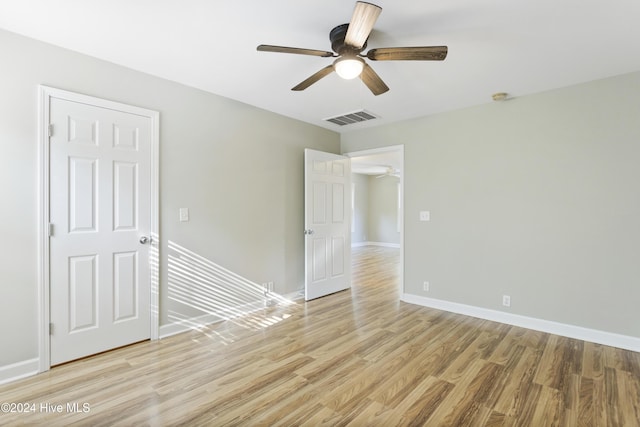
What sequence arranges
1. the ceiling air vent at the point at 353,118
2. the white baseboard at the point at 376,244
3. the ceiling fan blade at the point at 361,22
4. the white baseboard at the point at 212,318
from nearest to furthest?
the ceiling fan blade at the point at 361,22 → the white baseboard at the point at 212,318 → the ceiling air vent at the point at 353,118 → the white baseboard at the point at 376,244

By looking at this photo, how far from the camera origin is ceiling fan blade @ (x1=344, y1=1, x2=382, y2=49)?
63.8 inches

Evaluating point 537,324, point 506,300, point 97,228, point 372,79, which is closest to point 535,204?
point 506,300

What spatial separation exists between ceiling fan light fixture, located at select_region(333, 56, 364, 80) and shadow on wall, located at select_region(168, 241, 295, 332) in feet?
7.55

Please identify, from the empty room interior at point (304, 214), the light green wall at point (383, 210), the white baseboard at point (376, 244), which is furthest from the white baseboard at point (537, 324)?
the light green wall at point (383, 210)

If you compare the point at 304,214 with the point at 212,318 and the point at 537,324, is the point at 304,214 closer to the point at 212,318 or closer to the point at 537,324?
the point at 212,318

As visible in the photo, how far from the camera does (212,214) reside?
11.0ft

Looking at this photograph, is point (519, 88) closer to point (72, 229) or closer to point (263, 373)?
point (263, 373)

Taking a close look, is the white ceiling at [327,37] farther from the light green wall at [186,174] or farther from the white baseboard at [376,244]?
the white baseboard at [376,244]

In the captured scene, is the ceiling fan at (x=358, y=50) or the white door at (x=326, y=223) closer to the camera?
the ceiling fan at (x=358, y=50)

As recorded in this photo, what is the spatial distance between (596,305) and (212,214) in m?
4.01

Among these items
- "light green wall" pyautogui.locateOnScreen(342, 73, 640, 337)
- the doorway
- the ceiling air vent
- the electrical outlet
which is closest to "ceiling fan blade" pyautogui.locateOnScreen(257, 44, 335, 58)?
the ceiling air vent

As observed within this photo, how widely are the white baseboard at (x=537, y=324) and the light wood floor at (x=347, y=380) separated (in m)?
0.11

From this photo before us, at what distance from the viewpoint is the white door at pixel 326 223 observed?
4230 mm

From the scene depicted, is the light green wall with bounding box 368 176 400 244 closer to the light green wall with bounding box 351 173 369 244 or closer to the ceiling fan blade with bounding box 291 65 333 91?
the light green wall with bounding box 351 173 369 244
